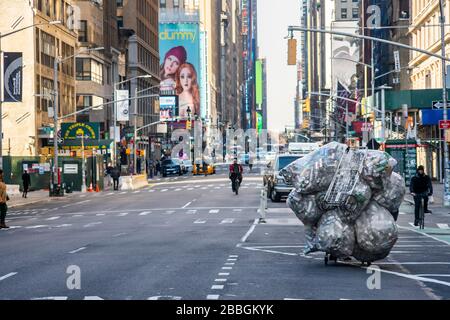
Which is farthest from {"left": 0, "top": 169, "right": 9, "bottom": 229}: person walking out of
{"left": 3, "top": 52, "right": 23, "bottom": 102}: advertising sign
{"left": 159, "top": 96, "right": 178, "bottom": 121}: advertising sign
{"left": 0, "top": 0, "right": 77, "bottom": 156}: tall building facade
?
{"left": 159, "top": 96, "right": 178, "bottom": 121}: advertising sign

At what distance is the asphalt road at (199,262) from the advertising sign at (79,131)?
34.3 metres

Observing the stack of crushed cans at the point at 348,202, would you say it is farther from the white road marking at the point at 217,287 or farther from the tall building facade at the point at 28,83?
the tall building facade at the point at 28,83

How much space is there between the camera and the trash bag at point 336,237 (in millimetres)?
17609

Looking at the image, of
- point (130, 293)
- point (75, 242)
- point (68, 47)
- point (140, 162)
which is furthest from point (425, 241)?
point (140, 162)

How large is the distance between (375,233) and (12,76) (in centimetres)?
4058

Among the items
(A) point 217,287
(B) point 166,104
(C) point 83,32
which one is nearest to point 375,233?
(A) point 217,287

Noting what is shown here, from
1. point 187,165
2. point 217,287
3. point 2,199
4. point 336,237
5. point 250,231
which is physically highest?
point 187,165

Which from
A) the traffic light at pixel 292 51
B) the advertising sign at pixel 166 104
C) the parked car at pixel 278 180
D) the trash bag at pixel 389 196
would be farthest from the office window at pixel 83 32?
the trash bag at pixel 389 196

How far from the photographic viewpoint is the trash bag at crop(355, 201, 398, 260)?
57.7 feet

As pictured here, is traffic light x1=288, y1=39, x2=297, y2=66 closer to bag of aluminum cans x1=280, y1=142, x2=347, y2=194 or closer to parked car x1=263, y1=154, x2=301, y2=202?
parked car x1=263, y1=154, x2=301, y2=202

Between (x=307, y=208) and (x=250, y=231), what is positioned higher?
(x=307, y=208)

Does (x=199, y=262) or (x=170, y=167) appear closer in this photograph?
(x=199, y=262)

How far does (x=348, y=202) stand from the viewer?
17.6 meters

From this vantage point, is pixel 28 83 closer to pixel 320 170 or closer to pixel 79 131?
pixel 79 131
